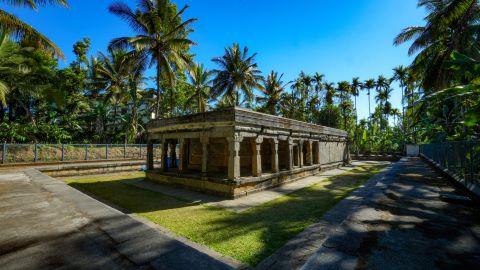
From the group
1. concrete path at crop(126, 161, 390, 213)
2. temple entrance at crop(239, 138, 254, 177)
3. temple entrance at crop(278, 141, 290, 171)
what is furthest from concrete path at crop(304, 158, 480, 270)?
temple entrance at crop(278, 141, 290, 171)

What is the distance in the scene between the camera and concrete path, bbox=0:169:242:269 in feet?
8.30

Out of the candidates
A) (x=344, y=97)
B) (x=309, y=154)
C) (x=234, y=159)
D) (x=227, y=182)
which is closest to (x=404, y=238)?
(x=234, y=159)

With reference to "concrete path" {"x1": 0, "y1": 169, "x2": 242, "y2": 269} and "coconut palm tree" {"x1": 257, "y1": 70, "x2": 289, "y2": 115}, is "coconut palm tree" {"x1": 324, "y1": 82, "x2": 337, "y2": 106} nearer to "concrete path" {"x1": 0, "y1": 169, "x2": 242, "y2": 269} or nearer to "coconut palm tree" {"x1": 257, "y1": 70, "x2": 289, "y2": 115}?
"coconut palm tree" {"x1": 257, "y1": 70, "x2": 289, "y2": 115}

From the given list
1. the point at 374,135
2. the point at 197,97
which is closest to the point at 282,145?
the point at 197,97

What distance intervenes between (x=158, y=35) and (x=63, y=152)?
11.6 m

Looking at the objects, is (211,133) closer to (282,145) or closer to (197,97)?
(282,145)

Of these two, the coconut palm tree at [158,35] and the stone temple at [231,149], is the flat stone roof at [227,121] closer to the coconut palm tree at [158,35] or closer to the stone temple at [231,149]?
the stone temple at [231,149]

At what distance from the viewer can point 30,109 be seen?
25.6 meters

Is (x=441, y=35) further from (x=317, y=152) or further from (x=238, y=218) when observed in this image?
(x=238, y=218)

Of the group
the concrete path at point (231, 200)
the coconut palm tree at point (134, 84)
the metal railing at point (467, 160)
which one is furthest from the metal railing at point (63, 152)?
the metal railing at point (467, 160)

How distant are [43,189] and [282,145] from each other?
11.9 meters

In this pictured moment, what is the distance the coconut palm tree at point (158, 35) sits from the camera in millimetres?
16219

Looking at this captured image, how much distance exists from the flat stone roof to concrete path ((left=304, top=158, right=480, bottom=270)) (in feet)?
16.7

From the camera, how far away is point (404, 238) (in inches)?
135
